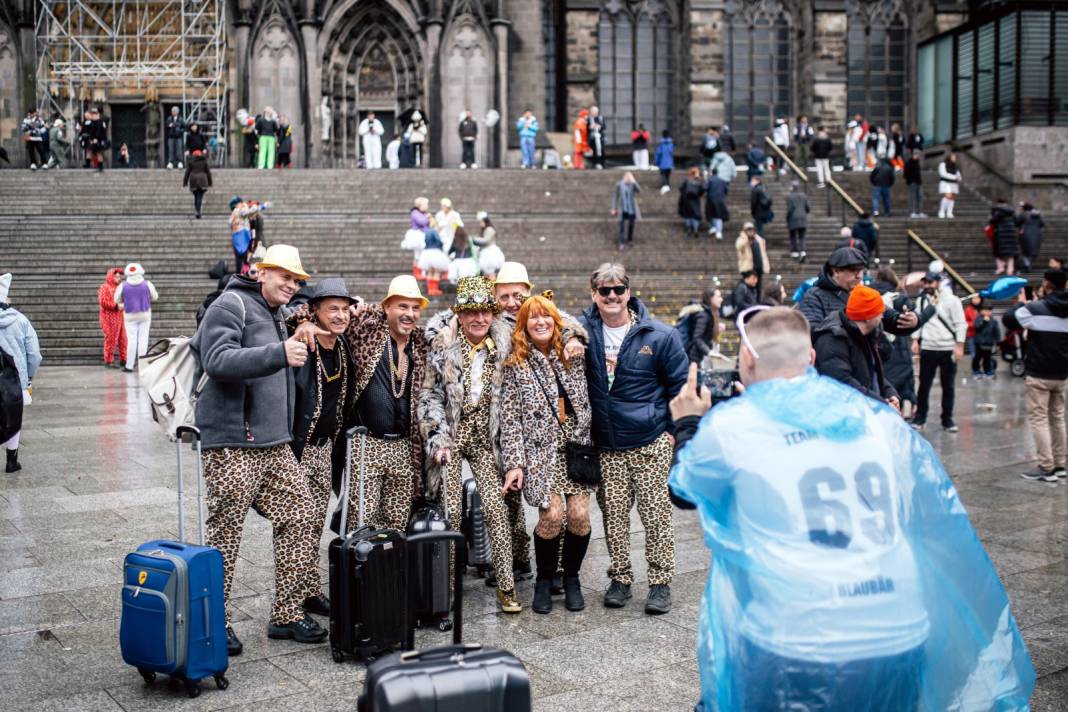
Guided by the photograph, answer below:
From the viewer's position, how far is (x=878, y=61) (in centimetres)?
3669

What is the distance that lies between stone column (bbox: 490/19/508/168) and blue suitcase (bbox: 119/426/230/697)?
2883 centimetres

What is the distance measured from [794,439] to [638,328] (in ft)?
10.1

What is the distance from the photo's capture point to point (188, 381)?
534 centimetres

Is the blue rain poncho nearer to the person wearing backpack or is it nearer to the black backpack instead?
the black backpack

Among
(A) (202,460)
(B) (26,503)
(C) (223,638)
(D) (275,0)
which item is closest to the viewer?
(C) (223,638)

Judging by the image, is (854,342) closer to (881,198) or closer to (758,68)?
(881,198)

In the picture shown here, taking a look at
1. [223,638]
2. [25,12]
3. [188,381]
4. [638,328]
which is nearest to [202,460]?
[188,381]

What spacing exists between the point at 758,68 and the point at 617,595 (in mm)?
32744

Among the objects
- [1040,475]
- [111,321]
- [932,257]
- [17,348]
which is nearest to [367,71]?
[111,321]

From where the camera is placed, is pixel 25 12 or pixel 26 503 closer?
pixel 26 503

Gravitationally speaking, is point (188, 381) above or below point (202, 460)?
above

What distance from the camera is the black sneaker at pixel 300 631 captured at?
5.43m

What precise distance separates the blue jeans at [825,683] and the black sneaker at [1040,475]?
24.0 ft

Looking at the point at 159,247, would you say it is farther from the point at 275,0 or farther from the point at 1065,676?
the point at 1065,676
